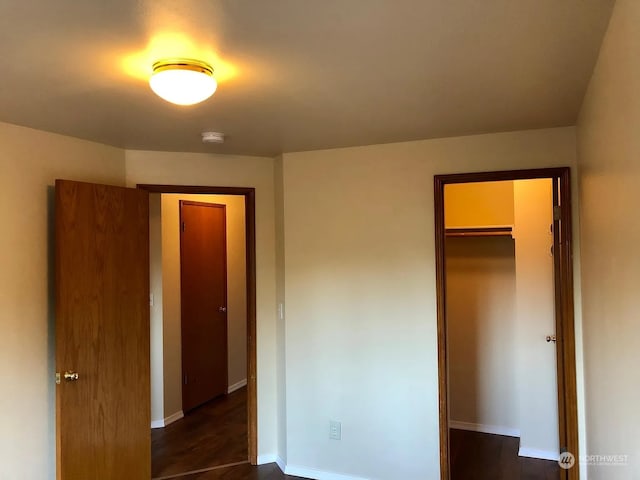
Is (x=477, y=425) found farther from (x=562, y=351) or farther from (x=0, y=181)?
(x=0, y=181)

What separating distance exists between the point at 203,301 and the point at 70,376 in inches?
94.6

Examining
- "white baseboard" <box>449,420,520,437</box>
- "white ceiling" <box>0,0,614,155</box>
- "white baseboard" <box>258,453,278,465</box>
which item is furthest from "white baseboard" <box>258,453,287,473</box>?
"white ceiling" <box>0,0,614,155</box>

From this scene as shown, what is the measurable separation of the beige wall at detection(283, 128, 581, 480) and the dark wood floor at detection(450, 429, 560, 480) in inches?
24.6

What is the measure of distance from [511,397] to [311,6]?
385 centimetres

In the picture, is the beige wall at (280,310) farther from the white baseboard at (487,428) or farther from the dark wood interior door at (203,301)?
the white baseboard at (487,428)

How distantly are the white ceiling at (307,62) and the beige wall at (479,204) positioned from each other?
4.57ft

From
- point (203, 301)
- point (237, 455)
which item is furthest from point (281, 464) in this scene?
point (203, 301)

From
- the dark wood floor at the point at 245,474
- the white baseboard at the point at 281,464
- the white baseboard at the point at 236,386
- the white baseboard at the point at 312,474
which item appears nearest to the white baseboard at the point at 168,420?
the white baseboard at the point at 236,386

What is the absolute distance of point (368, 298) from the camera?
3.30 m

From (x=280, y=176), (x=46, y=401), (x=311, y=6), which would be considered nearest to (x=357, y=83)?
(x=311, y=6)

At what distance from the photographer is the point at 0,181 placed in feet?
8.55

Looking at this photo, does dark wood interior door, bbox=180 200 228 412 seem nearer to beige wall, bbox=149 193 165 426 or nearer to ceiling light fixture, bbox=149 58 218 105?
beige wall, bbox=149 193 165 426

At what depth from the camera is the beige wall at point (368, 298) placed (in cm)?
315

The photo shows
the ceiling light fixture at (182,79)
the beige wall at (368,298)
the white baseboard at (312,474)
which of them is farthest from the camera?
the white baseboard at (312,474)
